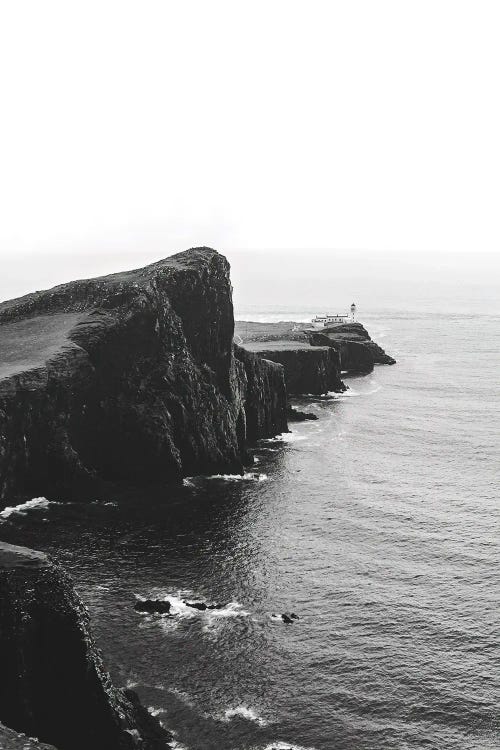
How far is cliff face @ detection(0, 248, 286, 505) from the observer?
8356 cm

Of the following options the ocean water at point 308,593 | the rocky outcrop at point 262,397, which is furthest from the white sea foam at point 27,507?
the rocky outcrop at point 262,397

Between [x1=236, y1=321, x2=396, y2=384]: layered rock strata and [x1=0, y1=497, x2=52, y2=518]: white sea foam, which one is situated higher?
[x1=236, y1=321, x2=396, y2=384]: layered rock strata

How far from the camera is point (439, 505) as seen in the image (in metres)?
85.6

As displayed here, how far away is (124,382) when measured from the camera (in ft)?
307

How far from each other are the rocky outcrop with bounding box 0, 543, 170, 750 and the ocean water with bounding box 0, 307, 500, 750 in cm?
710

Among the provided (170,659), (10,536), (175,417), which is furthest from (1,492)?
(170,659)

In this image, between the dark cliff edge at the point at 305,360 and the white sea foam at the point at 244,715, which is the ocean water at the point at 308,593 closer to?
the white sea foam at the point at 244,715

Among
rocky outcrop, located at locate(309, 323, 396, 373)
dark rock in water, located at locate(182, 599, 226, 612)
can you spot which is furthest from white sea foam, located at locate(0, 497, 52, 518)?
rocky outcrop, located at locate(309, 323, 396, 373)

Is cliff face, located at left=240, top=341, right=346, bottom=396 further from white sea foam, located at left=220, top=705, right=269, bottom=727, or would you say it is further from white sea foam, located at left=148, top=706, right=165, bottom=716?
white sea foam, located at left=148, top=706, right=165, bottom=716

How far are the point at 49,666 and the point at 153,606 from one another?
20340mm

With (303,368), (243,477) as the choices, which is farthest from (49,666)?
(303,368)

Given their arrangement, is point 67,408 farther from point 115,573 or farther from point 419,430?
point 419,430

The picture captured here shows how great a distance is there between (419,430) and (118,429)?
5308 centimetres

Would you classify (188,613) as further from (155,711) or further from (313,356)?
(313,356)
